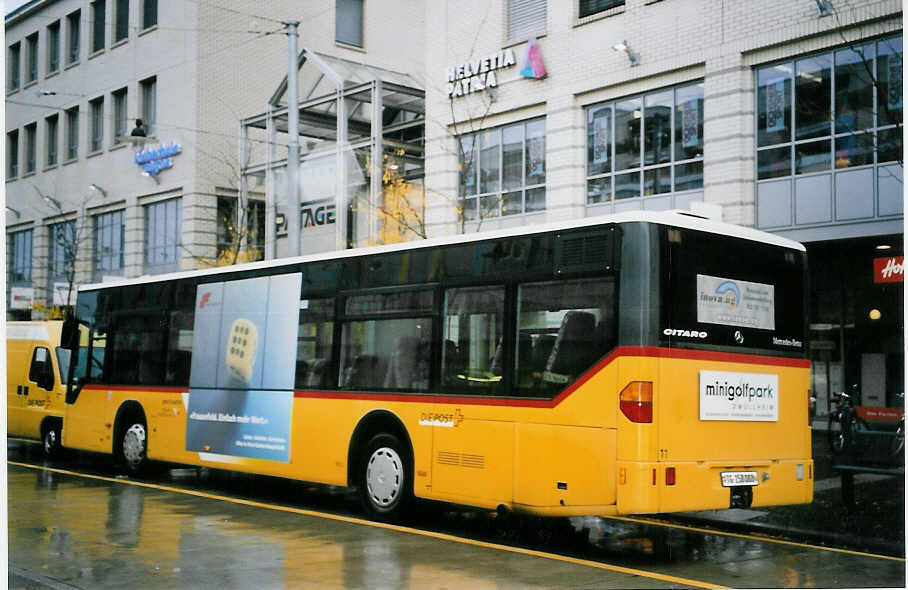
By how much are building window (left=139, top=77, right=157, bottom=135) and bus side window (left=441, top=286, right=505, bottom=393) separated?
10265 mm

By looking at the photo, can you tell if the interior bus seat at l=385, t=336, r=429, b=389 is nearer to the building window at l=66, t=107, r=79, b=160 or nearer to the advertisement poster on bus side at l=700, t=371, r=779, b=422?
the advertisement poster on bus side at l=700, t=371, r=779, b=422

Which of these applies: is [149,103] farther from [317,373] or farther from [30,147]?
[317,373]

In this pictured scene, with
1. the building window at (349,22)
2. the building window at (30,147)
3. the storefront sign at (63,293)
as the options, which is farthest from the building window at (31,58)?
the storefront sign at (63,293)

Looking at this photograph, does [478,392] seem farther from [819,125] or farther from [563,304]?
[819,125]

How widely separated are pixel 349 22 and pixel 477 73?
8.97 feet

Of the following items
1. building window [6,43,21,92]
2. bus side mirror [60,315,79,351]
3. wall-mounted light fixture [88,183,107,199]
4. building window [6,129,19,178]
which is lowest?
bus side mirror [60,315,79,351]

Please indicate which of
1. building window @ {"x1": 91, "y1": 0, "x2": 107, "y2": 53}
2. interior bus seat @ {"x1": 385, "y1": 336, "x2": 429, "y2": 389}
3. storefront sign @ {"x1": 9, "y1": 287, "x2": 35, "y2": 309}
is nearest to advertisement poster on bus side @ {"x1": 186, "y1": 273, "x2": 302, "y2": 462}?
interior bus seat @ {"x1": 385, "y1": 336, "x2": 429, "y2": 389}

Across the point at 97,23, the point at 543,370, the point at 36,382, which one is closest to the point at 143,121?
the point at 97,23

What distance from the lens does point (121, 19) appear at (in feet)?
53.0

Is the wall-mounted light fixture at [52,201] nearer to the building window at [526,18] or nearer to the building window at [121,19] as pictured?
the building window at [121,19]

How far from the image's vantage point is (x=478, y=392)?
34.0ft

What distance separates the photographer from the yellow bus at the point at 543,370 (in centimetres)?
909

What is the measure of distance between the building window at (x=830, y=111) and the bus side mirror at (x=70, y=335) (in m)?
11.2

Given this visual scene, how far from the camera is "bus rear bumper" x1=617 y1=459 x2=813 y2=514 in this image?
8.87m
